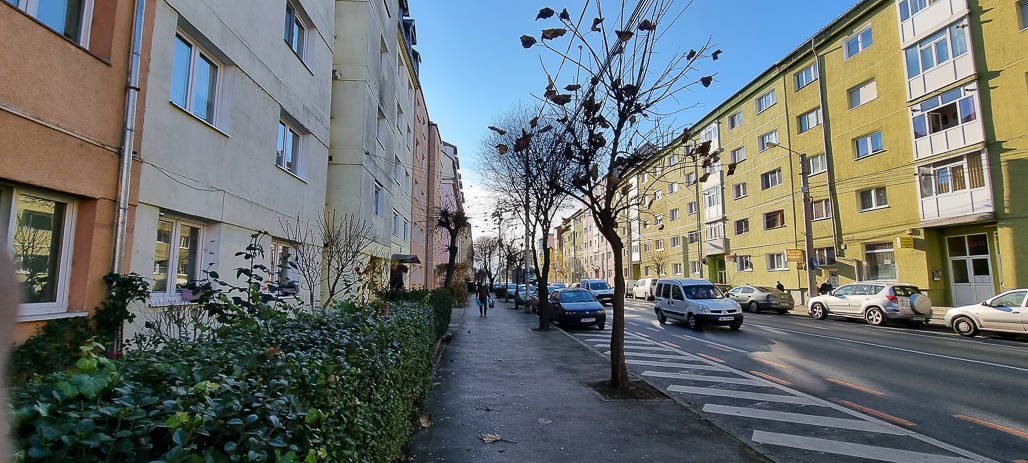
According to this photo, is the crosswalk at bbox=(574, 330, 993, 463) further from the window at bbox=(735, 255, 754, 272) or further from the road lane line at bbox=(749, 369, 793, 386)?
the window at bbox=(735, 255, 754, 272)

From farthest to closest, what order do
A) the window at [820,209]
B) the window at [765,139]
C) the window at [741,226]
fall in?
1. the window at [741,226]
2. the window at [765,139]
3. the window at [820,209]

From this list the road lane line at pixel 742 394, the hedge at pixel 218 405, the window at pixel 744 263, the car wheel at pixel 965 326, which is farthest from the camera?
the window at pixel 744 263

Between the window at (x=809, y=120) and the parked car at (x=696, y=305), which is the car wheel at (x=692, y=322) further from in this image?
the window at (x=809, y=120)

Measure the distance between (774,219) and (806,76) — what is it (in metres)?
9.16

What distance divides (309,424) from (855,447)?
5.80 m

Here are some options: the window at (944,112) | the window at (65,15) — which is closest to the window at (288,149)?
the window at (65,15)

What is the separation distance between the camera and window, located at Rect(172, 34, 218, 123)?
7.34m

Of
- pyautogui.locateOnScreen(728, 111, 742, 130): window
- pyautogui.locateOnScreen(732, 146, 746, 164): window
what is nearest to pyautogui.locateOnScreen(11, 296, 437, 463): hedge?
pyautogui.locateOnScreen(732, 146, 746, 164): window

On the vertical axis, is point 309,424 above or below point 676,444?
above

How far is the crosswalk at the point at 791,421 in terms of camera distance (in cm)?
498

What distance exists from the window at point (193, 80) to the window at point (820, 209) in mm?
29321

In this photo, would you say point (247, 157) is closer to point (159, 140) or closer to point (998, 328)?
point (159, 140)

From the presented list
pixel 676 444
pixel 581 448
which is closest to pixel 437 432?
pixel 581 448

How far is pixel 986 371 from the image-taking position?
909 cm
